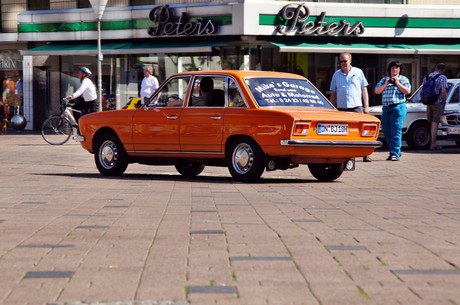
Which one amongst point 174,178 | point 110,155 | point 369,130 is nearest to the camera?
point 369,130

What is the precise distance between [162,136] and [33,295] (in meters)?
9.50

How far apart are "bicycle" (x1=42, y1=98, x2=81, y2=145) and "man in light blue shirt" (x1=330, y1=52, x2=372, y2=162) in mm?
8463

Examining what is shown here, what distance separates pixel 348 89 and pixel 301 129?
15.9 feet

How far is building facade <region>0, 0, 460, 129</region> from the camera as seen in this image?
32.5 m

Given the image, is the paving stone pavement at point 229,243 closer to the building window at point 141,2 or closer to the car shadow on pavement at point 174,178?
the car shadow on pavement at point 174,178

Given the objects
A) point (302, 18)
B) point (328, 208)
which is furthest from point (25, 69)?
point (328, 208)

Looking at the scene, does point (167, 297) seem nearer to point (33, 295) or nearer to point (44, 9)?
point (33, 295)

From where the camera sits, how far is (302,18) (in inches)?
1286

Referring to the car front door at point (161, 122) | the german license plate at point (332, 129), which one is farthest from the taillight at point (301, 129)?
the car front door at point (161, 122)

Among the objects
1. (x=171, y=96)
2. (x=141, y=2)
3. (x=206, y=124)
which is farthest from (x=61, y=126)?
(x=206, y=124)

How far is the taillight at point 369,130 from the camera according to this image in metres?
13.7

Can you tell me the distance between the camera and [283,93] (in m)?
14.1

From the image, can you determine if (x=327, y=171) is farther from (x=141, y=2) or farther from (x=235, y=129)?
(x=141, y=2)

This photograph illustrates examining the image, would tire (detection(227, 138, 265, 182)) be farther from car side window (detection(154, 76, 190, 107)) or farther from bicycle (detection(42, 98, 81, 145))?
bicycle (detection(42, 98, 81, 145))
